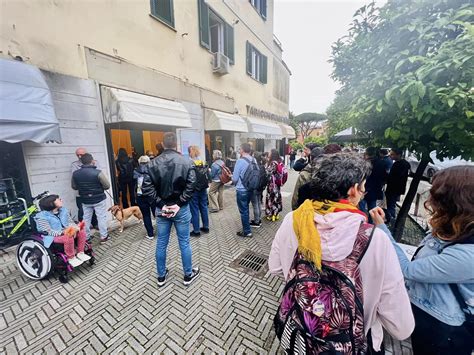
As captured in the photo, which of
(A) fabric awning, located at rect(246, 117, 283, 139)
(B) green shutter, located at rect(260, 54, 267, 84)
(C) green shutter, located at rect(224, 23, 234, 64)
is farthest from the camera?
(B) green shutter, located at rect(260, 54, 267, 84)

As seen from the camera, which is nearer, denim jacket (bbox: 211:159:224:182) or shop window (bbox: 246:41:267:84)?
denim jacket (bbox: 211:159:224:182)

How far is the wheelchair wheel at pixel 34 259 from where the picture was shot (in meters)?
2.99

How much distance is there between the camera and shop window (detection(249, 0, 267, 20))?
437 inches

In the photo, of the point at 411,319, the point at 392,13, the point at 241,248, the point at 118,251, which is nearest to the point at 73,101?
the point at 118,251

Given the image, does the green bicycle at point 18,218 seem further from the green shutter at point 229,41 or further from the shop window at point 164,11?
the green shutter at point 229,41

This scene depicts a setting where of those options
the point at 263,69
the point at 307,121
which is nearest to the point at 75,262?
the point at 263,69

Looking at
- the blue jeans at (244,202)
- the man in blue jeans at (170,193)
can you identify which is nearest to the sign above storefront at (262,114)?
the blue jeans at (244,202)

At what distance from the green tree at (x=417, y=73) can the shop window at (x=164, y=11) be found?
17.2 ft

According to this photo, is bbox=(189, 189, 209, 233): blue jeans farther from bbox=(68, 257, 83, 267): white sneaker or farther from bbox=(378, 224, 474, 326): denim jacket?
bbox=(378, 224, 474, 326): denim jacket

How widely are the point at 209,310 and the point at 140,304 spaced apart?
35.5 inches

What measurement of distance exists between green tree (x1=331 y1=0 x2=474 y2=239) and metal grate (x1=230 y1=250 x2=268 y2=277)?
261 cm

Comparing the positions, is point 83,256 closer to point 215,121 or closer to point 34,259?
point 34,259

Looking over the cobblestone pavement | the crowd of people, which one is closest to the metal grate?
the cobblestone pavement

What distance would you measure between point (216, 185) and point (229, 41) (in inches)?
266
